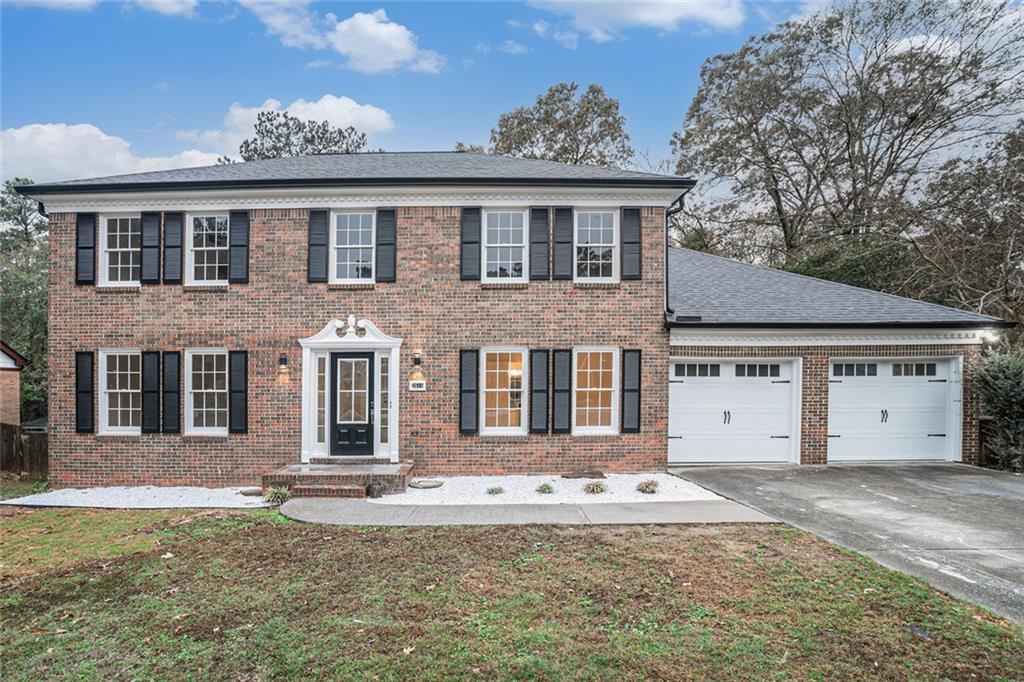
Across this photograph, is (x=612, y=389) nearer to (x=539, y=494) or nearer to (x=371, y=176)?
(x=539, y=494)

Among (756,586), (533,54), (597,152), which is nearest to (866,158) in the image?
(597,152)

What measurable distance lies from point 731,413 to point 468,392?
5.96 metres

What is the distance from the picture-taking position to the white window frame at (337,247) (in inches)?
415

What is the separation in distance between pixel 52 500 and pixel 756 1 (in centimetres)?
2502

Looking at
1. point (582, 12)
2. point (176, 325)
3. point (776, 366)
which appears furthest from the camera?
point (582, 12)

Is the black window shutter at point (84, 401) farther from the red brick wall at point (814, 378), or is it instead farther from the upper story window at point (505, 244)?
the red brick wall at point (814, 378)

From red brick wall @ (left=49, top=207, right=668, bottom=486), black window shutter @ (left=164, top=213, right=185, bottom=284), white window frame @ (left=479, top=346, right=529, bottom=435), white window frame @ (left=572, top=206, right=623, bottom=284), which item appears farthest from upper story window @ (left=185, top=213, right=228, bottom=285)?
white window frame @ (left=572, top=206, right=623, bottom=284)

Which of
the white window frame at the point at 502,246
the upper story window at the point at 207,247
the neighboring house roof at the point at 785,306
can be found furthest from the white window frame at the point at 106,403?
the neighboring house roof at the point at 785,306

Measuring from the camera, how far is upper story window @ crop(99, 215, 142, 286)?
34.7ft

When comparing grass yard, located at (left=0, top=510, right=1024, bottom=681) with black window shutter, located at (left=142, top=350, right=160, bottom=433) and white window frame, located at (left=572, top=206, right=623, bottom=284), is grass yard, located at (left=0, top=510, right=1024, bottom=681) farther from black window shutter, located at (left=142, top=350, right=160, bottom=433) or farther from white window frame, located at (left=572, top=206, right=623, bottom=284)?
white window frame, located at (left=572, top=206, right=623, bottom=284)

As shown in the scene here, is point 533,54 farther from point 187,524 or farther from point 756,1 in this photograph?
point 187,524

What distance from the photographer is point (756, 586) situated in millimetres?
5254

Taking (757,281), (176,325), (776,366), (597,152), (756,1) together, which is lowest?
(776,366)

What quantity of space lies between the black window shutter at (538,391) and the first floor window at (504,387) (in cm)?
18
